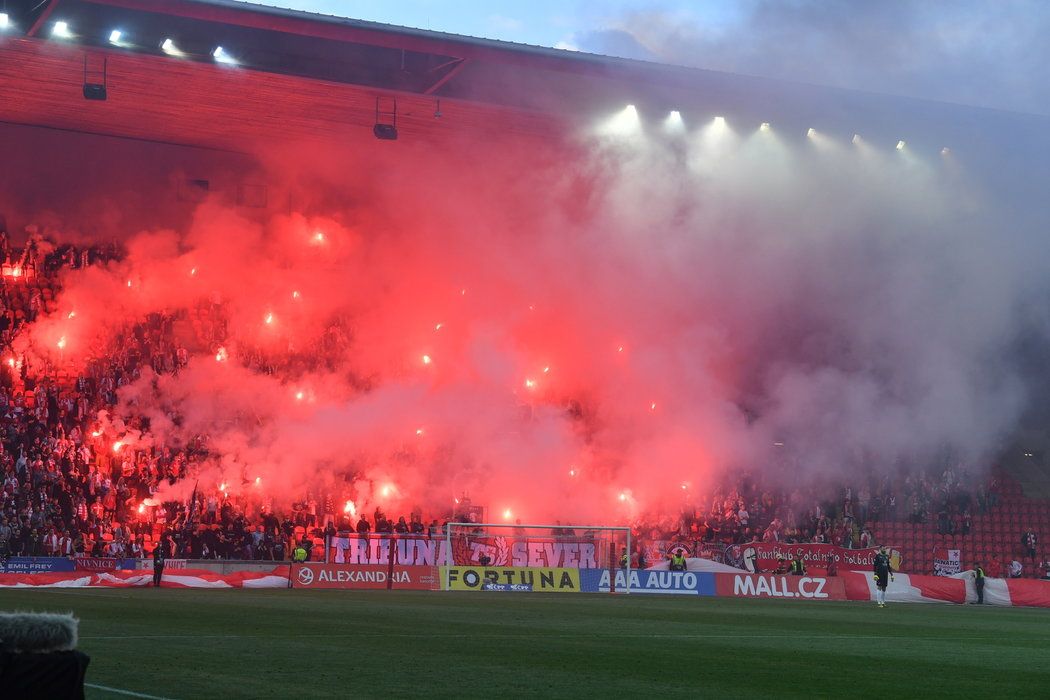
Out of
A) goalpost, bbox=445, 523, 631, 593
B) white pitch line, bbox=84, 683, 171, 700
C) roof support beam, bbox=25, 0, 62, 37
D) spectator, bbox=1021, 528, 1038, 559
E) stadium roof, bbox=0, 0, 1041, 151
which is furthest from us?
spectator, bbox=1021, 528, 1038, 559

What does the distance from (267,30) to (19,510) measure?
521 inches

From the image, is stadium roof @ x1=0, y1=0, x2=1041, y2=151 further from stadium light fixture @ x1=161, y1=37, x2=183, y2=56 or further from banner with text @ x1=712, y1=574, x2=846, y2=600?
banner with text @ x1=712, y1=574, x2=846, y2=600

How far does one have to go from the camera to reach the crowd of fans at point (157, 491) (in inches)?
1313

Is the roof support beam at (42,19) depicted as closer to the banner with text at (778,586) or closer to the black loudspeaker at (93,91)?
the black loudspeaker at (93,91)

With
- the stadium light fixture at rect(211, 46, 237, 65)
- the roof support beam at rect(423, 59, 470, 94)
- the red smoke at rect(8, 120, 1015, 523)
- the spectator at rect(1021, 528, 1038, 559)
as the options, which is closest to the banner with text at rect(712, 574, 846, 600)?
the red smoke at rect(8, 120, 1015, 523)

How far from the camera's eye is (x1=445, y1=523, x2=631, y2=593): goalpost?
113 ft

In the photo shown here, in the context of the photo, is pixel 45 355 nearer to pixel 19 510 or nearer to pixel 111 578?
pixel 19 510

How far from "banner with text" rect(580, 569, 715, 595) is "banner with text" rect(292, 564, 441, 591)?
4.16 m

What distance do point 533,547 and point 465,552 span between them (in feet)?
6.01

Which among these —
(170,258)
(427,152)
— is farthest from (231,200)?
(427,152)

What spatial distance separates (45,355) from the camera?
3753cm

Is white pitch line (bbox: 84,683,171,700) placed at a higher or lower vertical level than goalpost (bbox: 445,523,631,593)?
lower

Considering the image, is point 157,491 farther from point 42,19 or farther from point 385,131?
point 42,19

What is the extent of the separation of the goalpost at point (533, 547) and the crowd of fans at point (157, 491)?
146 cm
